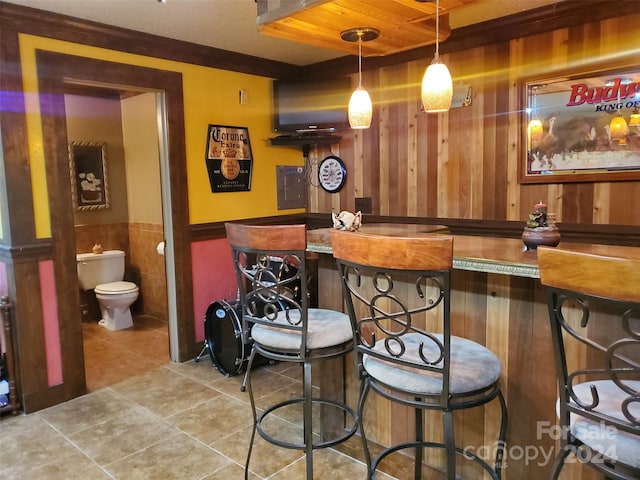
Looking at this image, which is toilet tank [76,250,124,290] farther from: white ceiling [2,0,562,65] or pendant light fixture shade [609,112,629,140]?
pendant light fixture shade [609,112,629,140]

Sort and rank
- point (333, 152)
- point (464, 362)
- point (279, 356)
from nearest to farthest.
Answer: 1. point (464, 362)
2. point (279, 356)
3. point (333, 152)

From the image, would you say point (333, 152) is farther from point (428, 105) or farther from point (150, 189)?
point (428, 105)

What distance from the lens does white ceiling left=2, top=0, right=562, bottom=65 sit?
9.21ft

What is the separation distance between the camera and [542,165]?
10.3 feet

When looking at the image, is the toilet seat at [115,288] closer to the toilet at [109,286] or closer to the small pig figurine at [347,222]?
the toilet at [109,286]

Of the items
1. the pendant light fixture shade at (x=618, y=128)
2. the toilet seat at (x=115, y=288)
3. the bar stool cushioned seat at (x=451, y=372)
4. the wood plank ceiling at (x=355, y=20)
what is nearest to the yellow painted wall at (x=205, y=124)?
the toilet seat at (x=115, y=288)

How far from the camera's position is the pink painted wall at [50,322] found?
3014 millimetres

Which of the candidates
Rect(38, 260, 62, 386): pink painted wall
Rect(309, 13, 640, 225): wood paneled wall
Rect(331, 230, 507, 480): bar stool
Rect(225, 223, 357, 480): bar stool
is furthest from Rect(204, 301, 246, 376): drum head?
Rect(331, 230, 507, 480): bar stool

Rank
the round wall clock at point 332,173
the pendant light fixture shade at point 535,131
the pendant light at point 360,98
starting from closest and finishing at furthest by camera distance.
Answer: the pendant light at point 360,98 < the pendant light fixture shade at point 535,131 < the round wall clock at point 332,173

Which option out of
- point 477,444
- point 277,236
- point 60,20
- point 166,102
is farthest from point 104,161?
point 477,444

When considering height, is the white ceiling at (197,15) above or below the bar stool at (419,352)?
above

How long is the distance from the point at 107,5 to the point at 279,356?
2.35 meters

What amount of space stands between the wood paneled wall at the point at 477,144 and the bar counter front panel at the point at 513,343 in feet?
4.22

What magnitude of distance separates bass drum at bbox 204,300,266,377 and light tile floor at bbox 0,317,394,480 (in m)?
0.10
